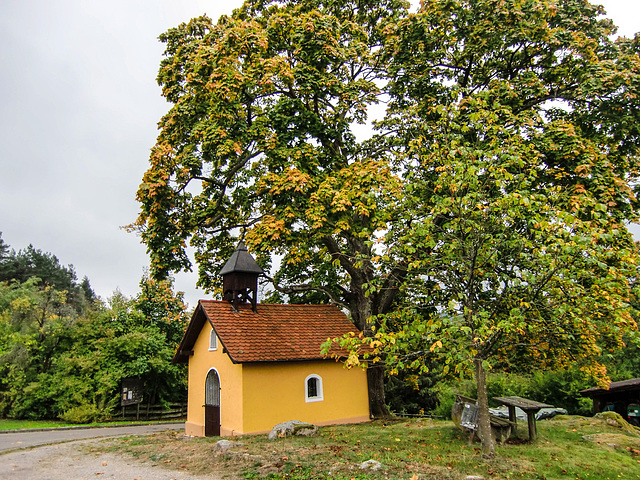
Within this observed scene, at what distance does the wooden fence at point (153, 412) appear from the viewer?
24875 mm

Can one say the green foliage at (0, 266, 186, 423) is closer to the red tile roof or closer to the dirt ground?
the red tile roof

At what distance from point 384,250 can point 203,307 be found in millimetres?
7885

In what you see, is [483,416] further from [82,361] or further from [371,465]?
[82,361]

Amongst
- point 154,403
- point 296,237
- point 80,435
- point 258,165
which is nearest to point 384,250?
point 296,237

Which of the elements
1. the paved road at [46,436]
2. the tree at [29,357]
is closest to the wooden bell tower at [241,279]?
the paved road at [46,436]

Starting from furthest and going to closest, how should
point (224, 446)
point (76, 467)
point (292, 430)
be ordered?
point (292, 430)
point (224, 446)
point (76, 467)

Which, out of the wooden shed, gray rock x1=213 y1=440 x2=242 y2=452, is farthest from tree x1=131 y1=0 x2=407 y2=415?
the wooden shed

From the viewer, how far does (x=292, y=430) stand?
12.2 m

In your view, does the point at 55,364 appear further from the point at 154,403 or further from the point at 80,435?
the point at 80,435

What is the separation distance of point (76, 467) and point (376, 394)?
10.9 meters

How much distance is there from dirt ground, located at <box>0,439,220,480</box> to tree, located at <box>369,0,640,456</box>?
18.3 feet

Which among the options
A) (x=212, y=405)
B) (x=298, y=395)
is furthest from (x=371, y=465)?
(x=212, y=405)

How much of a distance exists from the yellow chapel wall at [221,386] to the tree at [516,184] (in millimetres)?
5799

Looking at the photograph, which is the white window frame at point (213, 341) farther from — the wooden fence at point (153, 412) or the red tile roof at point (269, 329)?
the wooden fence at point (153, 412)
